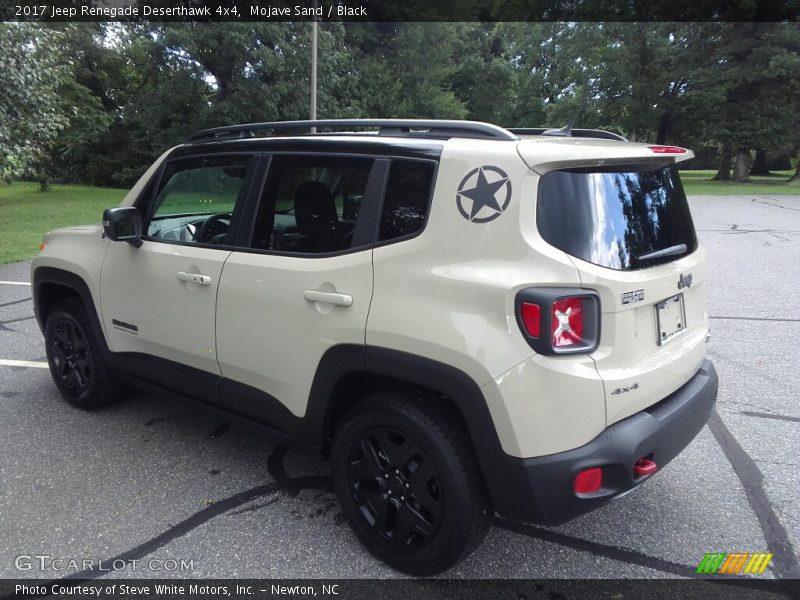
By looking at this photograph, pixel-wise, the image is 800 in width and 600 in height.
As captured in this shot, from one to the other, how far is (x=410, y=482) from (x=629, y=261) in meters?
1.23

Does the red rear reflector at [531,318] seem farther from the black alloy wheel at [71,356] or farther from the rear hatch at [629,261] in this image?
the black alloy wheel at [71,356]

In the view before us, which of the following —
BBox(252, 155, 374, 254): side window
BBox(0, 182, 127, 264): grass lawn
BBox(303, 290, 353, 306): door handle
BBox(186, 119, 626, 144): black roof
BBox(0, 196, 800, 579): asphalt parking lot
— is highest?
BBox(186, 119, 626, 144): black roof

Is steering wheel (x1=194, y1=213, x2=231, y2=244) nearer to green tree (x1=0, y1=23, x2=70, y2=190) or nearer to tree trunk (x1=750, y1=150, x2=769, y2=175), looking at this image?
green tree (x1=0, y1=23, x2=70, y2=190)

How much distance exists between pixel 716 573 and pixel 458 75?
43489 millimetres

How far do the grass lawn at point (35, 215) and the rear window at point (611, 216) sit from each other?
10.6m

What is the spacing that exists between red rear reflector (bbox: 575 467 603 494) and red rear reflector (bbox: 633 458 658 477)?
170 millimetres

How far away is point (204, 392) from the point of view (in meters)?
3.25

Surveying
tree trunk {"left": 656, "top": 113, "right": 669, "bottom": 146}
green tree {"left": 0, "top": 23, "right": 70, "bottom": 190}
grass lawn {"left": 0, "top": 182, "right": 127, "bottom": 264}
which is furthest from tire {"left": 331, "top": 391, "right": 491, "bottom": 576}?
tree trunk {"left": 656, "top": 113, "right": 669, "bottom": 146}

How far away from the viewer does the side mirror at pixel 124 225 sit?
346 centimetres

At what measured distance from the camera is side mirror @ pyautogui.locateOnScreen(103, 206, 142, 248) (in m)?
3.46

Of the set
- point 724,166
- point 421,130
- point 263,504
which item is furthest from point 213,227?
point 724,166

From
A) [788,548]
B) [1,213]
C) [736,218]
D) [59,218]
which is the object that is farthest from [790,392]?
[1,213]

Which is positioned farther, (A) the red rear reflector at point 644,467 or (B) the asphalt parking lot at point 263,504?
(B) the asphalt parking lot at point 263,504

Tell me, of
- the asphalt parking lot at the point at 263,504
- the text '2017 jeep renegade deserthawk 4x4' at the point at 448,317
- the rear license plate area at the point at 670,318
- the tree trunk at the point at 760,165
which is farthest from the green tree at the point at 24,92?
the tree trunk at the point at 760,165
